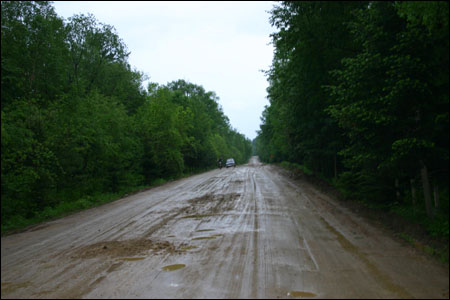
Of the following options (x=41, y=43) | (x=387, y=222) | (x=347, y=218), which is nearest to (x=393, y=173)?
(x=387, y=222)

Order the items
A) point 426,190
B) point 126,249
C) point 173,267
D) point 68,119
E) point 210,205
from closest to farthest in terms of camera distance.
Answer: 1. point 173,267
2. point 126,249
3. point 426,190
4. point 210,205
5. point 68,119

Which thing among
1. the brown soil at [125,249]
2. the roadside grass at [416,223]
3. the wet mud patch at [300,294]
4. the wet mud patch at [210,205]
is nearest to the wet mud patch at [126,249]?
the brown soil at [125,249]

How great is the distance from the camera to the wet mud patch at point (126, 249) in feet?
19.8

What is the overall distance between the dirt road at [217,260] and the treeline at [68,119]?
260 centimetres

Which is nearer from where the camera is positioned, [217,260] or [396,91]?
[217,260]

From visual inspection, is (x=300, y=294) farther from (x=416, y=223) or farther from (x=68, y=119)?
(x=68, y=119)

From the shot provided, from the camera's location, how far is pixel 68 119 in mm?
14461

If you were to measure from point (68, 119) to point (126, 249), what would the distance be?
10476mm

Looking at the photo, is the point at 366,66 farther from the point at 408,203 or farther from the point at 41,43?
the point at 41,43

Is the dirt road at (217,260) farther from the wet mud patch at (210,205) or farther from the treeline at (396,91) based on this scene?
the treeline at (396,91)

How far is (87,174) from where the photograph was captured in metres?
16.5

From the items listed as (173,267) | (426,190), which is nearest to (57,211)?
(173,267)

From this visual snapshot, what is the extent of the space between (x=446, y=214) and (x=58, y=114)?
49.8ft

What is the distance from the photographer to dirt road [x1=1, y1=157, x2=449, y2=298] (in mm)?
4316
